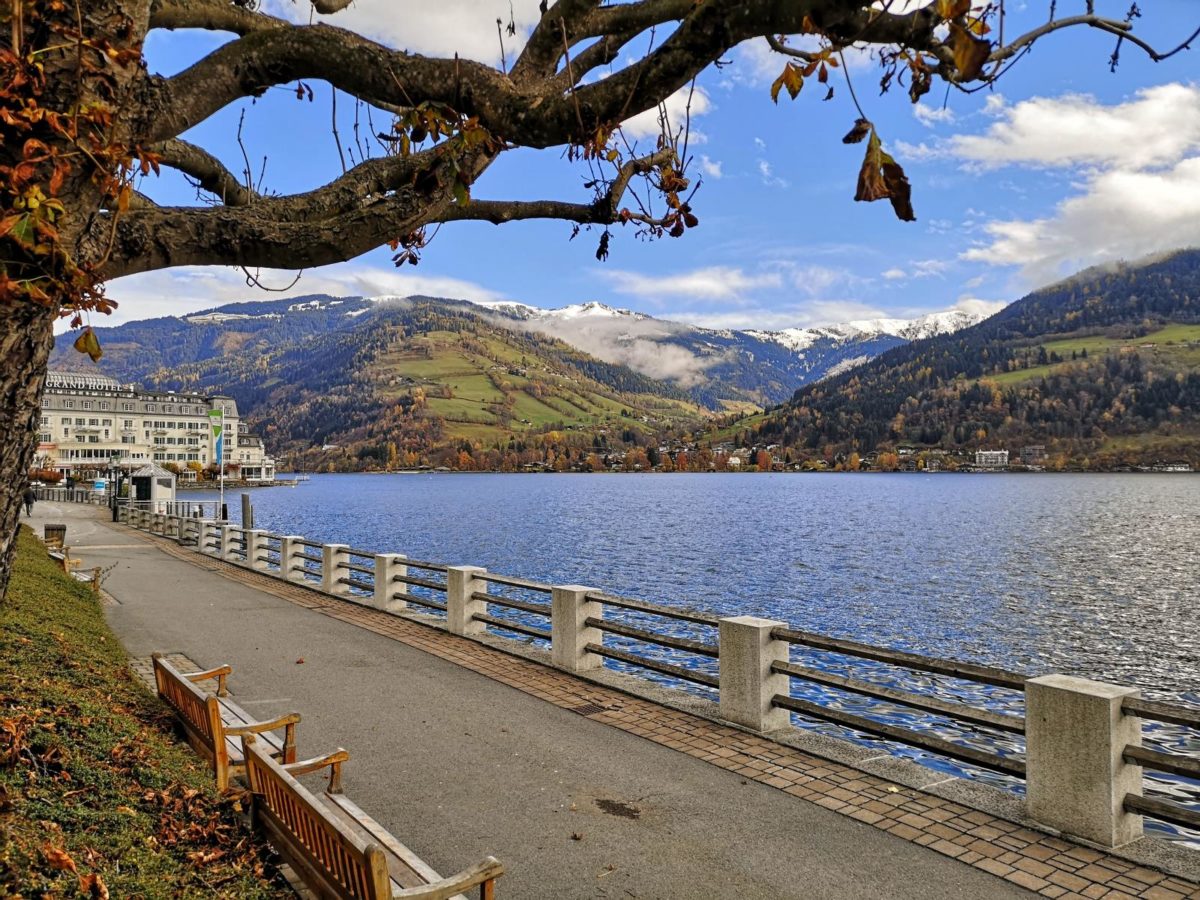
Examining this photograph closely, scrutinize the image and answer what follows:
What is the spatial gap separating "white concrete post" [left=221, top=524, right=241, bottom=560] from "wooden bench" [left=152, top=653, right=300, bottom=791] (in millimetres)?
17916

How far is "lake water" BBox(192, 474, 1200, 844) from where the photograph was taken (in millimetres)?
23359

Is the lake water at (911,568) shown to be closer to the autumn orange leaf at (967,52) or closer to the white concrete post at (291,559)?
the white concrete post at (291,559)

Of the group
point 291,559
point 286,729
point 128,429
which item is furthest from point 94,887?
point 128,429

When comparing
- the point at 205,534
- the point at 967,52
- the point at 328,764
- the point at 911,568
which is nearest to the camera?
the point at 967,52

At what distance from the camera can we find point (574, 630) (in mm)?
10867

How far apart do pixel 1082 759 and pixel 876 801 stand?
5.00 ft

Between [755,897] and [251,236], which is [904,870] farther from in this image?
[251,236]

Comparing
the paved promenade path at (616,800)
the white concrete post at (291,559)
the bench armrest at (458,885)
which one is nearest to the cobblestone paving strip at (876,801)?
the paved promenade path at (616,800)

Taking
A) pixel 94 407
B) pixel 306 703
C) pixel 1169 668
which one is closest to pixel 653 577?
Answer: pixel 1169 668

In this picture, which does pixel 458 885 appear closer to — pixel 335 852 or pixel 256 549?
pixel 335 852

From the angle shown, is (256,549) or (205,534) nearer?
(256,549)

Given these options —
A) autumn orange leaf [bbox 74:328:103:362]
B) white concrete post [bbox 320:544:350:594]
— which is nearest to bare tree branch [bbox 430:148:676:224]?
autumn orange leaf [bbox 74:328:103:362]

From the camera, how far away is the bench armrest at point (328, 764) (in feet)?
19.5

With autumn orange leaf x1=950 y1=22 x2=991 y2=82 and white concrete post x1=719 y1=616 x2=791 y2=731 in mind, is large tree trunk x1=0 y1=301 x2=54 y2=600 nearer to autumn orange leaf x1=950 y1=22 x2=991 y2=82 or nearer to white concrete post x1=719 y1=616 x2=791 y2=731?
autumn orange leaf x1=950 y1=22 x2=991 y2=82
